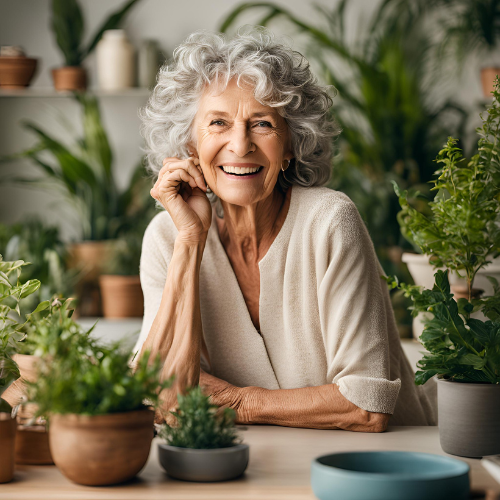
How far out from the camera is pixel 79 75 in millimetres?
3859

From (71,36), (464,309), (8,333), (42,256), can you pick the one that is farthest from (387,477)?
(71,36)

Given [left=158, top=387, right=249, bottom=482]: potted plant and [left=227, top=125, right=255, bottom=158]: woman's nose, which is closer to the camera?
[left=158, top=387, right=249, bottom=482]: potted plant

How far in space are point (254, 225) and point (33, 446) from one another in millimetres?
899

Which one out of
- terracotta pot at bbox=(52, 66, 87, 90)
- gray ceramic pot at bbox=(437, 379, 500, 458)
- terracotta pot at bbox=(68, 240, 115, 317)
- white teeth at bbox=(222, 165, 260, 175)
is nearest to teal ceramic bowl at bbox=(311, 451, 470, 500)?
gray ceramic pot at bbox=(437, 379, 500, 458)

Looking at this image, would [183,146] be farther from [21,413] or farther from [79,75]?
[79,75]

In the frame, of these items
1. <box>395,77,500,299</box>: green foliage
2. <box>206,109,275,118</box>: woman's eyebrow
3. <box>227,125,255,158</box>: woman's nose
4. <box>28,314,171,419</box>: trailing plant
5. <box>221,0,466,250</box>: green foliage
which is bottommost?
<box>28,314,171,419</box>: trailing plant

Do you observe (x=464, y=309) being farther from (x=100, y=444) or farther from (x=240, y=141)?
(x=240, y=141)

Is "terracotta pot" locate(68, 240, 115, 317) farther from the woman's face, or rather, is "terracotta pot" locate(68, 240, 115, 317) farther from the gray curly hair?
A: the woman's face

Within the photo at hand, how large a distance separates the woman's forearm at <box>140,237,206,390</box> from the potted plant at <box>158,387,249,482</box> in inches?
18.1

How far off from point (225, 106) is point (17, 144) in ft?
9.80

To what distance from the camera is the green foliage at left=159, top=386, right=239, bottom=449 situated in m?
0.88

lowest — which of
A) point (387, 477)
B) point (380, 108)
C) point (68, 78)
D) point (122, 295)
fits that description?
point (122, 295)

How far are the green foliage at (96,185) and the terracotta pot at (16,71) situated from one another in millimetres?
252

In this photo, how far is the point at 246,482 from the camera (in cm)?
89
